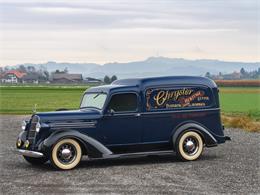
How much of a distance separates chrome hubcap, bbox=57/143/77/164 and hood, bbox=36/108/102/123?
2.05 feet

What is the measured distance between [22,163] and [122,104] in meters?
2.81

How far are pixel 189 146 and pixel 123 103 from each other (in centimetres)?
187

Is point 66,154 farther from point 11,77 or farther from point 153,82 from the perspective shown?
point 11,77

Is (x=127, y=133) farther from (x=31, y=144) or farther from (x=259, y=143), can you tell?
(x=259, y=143)

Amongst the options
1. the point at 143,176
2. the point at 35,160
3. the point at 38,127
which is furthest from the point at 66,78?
the point at 143,176

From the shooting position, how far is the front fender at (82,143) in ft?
38.5

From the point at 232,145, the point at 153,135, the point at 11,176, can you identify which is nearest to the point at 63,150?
the point at 11,176

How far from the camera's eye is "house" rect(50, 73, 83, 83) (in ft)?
389

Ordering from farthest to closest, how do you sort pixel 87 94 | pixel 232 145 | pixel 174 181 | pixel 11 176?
1. pixel 232 145
2. pixel 87 94
3. pixel 11 176
4. pixel 174 181

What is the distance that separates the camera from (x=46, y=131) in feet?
39.5

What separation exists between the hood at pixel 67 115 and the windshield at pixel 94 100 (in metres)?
0.33

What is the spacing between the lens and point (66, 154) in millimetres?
11898

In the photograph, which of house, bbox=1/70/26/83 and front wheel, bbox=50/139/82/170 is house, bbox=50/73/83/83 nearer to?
house, bbox=1/70/26/83

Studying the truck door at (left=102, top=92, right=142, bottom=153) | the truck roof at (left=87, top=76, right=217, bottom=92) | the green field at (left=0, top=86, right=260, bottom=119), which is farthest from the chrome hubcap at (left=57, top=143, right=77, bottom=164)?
the green field at (left=0, top=86, right=260, bottom=119)
